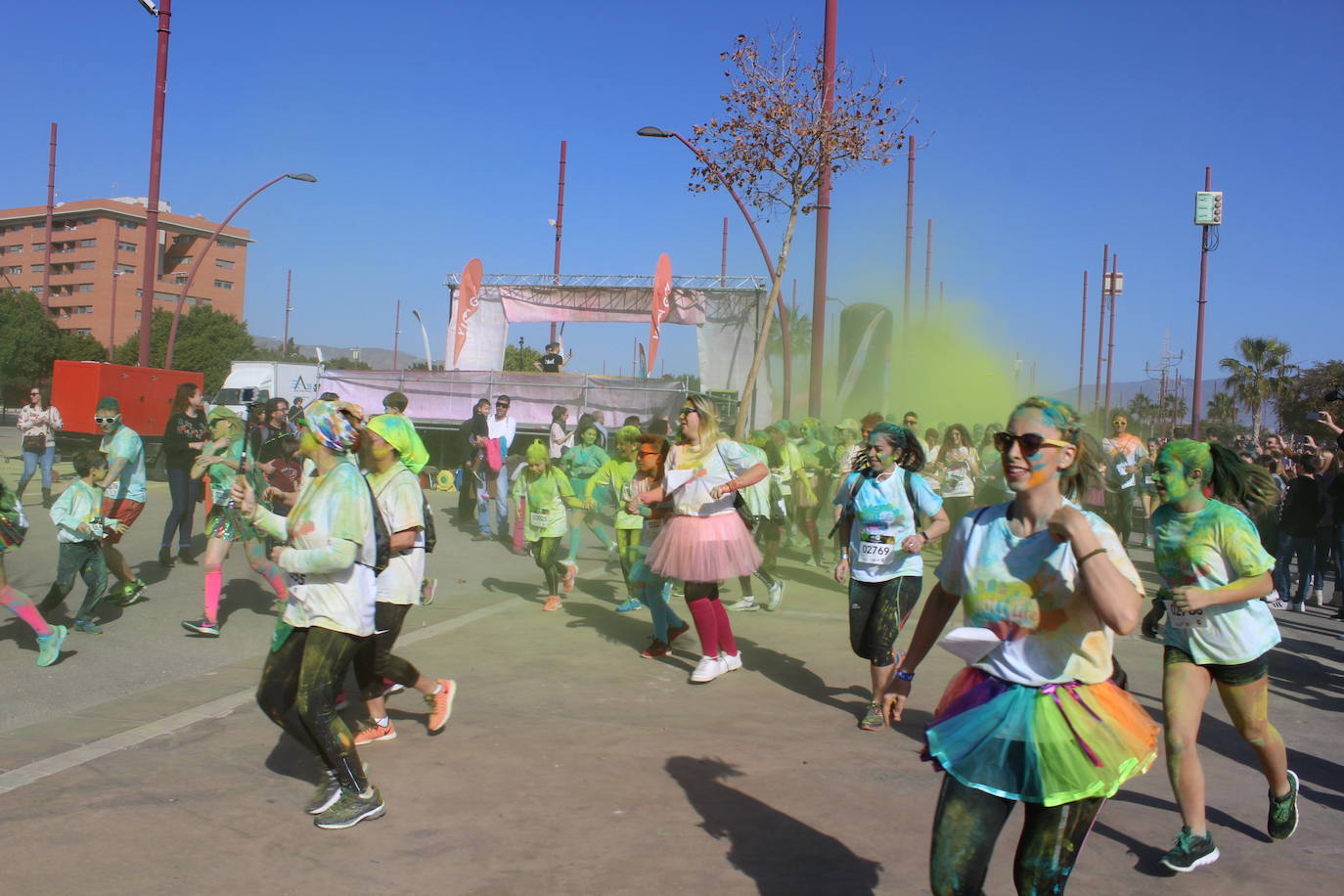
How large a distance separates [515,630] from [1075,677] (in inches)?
248

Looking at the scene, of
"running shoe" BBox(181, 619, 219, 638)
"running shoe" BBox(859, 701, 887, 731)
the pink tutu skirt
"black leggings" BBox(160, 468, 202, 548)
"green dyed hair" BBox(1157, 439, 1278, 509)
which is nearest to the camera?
"green dyed hair" BBox(1157, 439, 1278, 509)

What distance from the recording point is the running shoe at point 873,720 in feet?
19.6

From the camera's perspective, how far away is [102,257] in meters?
93.3

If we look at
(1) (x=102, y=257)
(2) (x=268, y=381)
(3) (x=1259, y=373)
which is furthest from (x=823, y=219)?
(1) (x=102, y=257)

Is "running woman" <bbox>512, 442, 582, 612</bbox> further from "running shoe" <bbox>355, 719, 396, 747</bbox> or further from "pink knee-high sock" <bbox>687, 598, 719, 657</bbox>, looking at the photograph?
"running shoe" <bbox>355, 719, 396, 747</bbox>

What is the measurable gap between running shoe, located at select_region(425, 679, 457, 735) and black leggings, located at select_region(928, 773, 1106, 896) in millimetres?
3374

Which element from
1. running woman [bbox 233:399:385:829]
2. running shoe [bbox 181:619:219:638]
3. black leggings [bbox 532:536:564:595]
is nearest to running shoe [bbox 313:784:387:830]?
running woman [bbox 233:399:385:829]

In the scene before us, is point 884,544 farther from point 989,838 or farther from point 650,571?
point 989,838

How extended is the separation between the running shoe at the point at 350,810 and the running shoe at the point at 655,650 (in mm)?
3457

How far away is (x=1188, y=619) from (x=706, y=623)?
329cm

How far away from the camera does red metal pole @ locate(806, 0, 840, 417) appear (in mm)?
14945

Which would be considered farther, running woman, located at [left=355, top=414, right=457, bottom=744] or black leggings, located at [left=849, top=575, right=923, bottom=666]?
black leggings, located at [left=849, top=575, right=923, bottom=666]

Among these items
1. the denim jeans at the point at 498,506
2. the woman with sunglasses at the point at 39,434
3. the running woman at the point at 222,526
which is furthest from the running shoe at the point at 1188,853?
the woman with sunglasses at the point at 39,434

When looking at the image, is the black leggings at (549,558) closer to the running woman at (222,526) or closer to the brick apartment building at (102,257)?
the running woman at (222,526)
